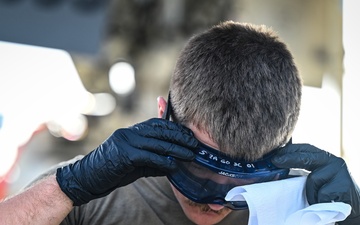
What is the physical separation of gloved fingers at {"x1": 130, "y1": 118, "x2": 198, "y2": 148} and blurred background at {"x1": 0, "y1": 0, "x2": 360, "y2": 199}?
2141 millimetres

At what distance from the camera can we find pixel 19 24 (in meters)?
3.81

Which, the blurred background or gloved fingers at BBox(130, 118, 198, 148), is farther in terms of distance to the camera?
the blurred background

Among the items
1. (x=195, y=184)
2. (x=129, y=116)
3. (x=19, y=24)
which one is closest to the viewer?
(x=195, y=184)

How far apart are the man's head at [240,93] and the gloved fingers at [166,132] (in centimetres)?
8

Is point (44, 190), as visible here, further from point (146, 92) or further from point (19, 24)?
point (146, 92)

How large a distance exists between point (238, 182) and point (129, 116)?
122 inches

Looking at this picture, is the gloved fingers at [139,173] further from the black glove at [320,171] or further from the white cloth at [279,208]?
the black glove at [320,171]

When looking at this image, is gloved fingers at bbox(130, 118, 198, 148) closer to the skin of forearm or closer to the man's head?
the man's head

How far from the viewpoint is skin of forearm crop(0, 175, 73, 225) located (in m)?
1.42

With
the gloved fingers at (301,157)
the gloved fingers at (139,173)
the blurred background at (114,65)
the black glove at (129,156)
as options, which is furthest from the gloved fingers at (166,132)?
the blurred background at (114,65)

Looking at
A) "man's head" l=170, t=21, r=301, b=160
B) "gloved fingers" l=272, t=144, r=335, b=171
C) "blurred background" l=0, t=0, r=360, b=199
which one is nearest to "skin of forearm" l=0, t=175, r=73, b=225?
"man's head" l=170, t=21, r=301, b=160

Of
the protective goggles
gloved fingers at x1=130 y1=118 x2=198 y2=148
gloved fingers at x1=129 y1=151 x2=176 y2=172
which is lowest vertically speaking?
the protective goggles

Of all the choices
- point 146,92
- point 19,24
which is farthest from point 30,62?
point 146,92

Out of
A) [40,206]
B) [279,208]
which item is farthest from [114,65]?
[279,208]
